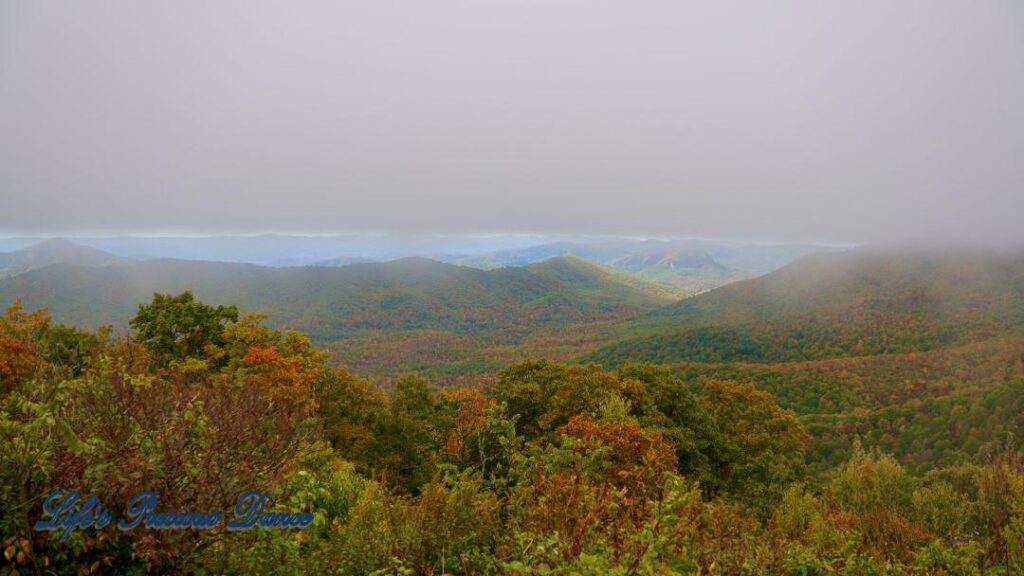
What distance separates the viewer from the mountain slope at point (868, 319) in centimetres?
11031

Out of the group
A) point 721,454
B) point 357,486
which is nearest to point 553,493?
point 357,486

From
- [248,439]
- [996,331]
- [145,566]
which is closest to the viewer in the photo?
[145,566]

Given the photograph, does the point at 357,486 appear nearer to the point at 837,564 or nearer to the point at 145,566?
the point at 145,566

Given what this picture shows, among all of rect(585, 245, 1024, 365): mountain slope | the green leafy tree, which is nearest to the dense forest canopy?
the green leafy tree

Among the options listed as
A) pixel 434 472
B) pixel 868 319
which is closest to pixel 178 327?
pixel 434 472

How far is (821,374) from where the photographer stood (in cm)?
7500

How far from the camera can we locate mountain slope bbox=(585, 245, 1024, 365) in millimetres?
110312

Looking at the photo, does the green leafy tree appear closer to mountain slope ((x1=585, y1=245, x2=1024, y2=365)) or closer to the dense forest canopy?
the dense forest canopy

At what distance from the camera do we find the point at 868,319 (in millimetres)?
126312

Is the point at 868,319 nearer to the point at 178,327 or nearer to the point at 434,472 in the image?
the point at 434,472

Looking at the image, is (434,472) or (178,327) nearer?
(434,472)

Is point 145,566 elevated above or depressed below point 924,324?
above

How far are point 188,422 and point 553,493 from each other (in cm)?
394

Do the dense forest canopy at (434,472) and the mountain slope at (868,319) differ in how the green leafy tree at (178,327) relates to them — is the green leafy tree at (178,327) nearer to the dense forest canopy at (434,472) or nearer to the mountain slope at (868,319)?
the dense forest canopy at (434,472)
